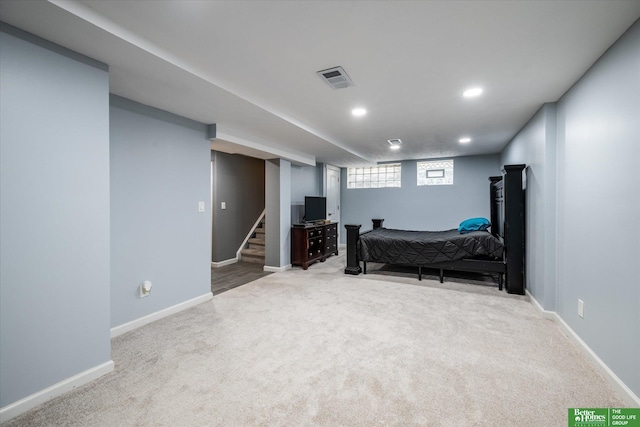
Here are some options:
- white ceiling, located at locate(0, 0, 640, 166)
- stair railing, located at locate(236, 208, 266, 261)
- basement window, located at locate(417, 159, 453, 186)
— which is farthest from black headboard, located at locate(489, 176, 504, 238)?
stair railing, located at locate(236, 208, 266, 261)

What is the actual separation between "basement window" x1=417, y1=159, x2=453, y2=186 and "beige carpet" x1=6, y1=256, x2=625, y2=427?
4019 millimetres

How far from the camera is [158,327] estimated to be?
2785 millimetres

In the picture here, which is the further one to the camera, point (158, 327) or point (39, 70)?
point (158, 327)

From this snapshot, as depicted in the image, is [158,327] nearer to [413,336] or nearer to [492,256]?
[413,336]

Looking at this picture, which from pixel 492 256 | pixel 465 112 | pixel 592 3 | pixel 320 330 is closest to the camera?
pixel 592 3

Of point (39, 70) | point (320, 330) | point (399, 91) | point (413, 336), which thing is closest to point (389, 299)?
point (413, 336)

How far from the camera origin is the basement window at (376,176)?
24.1 feet

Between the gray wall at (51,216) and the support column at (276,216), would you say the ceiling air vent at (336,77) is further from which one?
the support column at (276,216)

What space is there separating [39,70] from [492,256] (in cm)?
498

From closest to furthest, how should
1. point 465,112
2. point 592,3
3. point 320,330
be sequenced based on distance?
point 592,3 → point 320,330 → point 465,112

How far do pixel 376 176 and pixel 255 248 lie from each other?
146 inches

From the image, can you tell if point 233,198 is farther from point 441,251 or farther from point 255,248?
point 441,251

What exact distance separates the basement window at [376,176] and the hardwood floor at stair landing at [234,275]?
3.67 meters

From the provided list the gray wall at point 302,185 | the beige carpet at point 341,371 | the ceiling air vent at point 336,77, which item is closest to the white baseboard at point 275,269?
the gray wall at point 302,185
